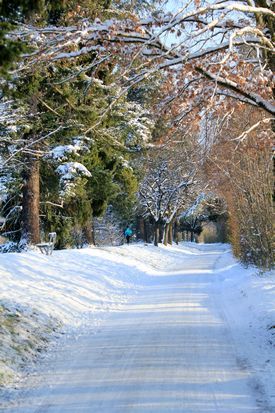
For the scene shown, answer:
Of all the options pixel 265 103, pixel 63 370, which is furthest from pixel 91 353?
pixel 265 103

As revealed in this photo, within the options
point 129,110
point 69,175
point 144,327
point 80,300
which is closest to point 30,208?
point 69,175

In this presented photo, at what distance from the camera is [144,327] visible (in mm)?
9117

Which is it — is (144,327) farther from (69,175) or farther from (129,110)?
(129,110)

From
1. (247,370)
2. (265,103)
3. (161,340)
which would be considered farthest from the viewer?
(161,340)

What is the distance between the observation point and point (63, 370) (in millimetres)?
6445

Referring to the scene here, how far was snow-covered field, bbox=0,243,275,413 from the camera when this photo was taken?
5.43 meters

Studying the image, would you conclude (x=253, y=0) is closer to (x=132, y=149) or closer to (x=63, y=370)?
(x=63, y=370)

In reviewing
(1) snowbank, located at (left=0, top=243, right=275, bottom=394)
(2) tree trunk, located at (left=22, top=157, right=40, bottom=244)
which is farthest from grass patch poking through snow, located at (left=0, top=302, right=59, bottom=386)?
(2) tree trunk, located at (left=22, top=157, right=40, bottom=244)

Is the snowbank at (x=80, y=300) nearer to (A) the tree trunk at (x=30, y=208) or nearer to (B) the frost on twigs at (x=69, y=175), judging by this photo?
(A) the tree trunk at (x=30, y=208)

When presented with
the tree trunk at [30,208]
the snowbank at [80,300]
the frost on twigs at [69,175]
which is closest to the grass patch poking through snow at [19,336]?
the snowbank at [80,300]

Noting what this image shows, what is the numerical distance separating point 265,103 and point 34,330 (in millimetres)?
5329

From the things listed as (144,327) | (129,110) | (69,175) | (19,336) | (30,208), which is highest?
(129,110)

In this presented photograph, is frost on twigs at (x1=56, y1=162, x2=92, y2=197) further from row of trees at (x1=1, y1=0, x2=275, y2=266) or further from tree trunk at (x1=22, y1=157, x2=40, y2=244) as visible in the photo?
tree trunk at (x1=22, y1=157, x2=40, y2=244)

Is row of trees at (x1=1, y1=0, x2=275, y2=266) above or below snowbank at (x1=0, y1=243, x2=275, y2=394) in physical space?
above
